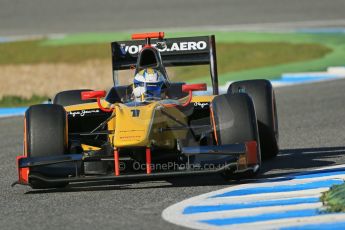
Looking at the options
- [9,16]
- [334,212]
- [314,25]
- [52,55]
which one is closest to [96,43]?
[52,55]

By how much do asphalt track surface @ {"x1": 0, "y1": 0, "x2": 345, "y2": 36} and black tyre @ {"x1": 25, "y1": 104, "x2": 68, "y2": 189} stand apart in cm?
2339

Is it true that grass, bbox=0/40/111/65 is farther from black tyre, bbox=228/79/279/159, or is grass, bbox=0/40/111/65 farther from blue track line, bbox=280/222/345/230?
blue track line, bbox=280/222/345/230

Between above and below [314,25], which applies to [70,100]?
below

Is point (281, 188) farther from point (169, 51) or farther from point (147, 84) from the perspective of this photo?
point (169, 51)

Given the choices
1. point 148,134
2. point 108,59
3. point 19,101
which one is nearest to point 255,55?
point 108,59

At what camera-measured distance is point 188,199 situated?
8445 millimetres

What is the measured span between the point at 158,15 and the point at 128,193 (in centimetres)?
2925

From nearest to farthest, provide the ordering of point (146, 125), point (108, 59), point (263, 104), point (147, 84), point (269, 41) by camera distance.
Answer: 1. point (146, 125)
2. point (147, 84)
3. point (263, 104)
4. point (108, 59)
5. point (269, 41)

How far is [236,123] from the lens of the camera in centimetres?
941

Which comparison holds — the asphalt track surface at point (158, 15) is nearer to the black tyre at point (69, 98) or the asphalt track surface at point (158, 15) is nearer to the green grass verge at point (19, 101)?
the green grass verge at point (19, 101)

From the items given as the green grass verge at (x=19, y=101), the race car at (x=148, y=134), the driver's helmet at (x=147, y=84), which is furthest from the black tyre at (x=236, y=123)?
the green grass verge at (x=19, y=101)

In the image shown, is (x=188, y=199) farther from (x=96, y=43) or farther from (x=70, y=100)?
(x=96, y=43)

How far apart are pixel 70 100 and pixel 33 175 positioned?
2.51 meters

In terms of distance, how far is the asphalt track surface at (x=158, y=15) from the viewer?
34594 millimetres
